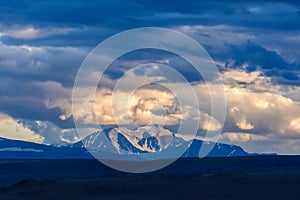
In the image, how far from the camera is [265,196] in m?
79.2

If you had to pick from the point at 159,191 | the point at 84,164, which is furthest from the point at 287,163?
the point at 159,191

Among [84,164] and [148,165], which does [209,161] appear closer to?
[148,165]

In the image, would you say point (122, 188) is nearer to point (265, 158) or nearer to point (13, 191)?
point (13, 191)

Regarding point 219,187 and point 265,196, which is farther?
point 219,187

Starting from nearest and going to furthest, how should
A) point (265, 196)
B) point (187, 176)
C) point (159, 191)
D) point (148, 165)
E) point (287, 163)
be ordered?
1. point (265, 196)
2. point (159, 191)
3. point (187, 176)
4. point (287, 163)
5. point (148, 165)

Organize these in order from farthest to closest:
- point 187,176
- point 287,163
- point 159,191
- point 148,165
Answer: point 148,165, point 287,163, point 187,176, point 159,191

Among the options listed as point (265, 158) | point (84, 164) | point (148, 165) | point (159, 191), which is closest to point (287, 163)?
point (265, 158)

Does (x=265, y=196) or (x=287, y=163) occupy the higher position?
(x=287, y=163)

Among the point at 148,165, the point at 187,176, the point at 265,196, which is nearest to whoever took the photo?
the point at 265,196

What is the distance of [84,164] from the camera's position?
570 ft

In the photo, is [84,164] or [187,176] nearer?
[187,176]

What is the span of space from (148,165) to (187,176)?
263ft

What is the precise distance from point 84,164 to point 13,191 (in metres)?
88.3

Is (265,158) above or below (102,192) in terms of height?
above
